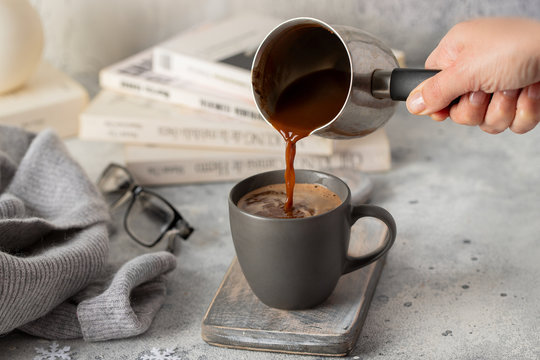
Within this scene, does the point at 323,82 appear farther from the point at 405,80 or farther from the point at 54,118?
the point at 54,118

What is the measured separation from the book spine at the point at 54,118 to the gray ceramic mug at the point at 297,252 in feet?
2.30

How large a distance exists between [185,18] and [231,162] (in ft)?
2.22

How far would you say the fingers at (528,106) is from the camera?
0.77 meters

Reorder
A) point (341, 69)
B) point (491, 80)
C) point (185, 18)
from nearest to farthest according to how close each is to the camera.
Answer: point (491, 80) < point (341, 69) < point (185, 18)

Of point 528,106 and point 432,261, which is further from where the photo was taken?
point 432,261

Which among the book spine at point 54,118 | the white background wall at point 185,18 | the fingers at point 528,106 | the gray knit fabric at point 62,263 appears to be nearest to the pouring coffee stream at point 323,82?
the fingers at point 528,106

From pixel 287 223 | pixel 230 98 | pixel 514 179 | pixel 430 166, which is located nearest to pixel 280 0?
pixel 230 98

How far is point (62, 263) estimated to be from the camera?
2.65ft

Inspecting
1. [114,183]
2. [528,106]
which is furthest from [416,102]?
[114,183]

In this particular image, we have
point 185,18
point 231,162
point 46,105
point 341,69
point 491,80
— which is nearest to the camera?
point 491,80

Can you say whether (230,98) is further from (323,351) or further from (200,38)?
(323,351)

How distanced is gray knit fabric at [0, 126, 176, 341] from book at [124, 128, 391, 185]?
218 mm

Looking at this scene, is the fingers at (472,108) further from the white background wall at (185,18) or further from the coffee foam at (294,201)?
the white background wall at (185,18)

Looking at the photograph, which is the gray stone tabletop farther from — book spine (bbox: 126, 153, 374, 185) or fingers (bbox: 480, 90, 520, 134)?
fingers (bbox: 480, 90, 520, 134)
